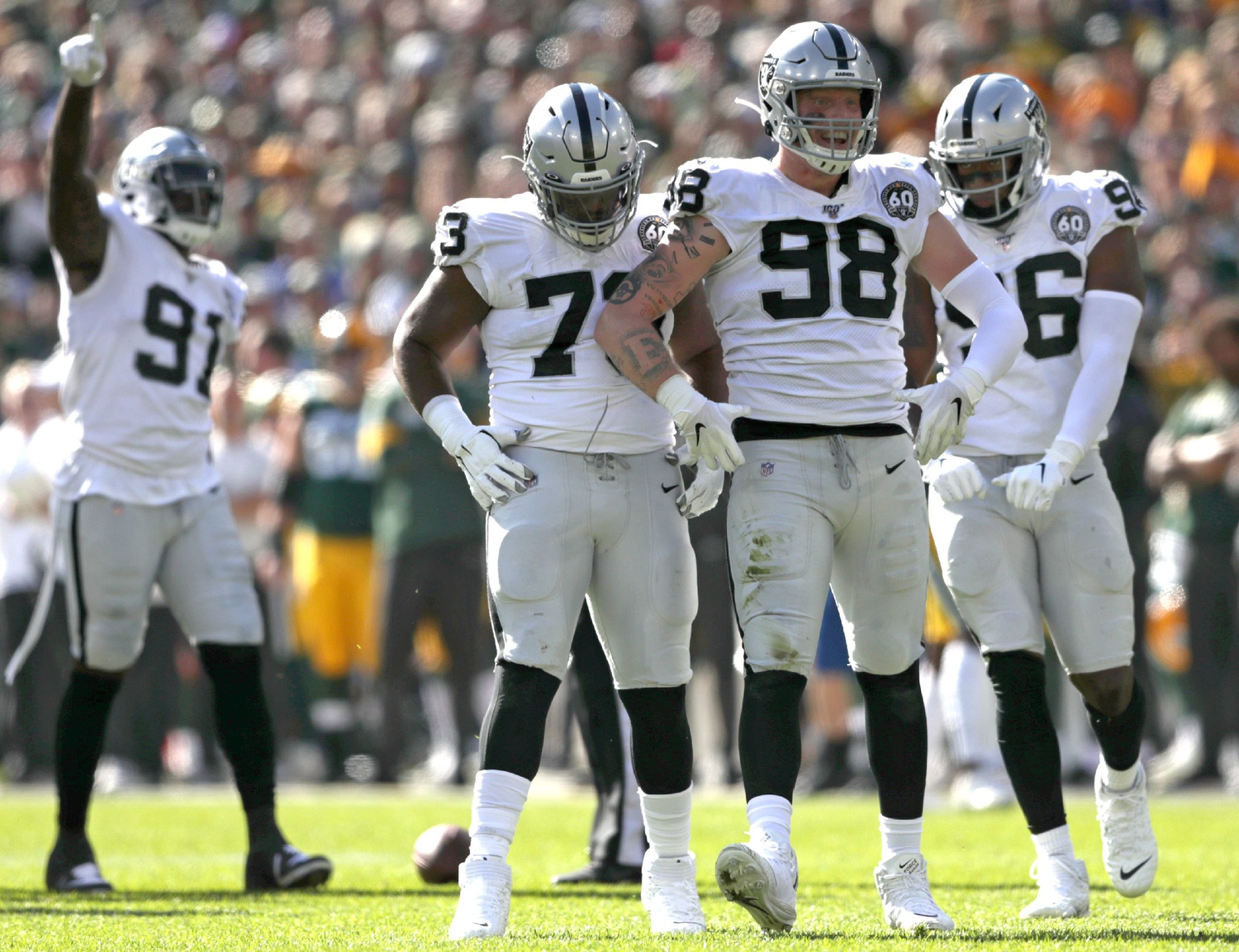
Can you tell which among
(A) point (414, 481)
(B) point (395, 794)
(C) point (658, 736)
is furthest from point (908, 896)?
(A) point (414, 481)

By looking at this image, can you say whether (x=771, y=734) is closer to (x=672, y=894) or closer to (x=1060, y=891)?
(x=672, y=894)

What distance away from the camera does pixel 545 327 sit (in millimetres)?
4836

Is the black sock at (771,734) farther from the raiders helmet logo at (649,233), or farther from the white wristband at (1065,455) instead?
the raiders helmet logo at (649,233)

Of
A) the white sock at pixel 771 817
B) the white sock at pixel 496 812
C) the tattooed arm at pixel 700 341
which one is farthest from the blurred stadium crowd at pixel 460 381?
the white sock at pixel 496 812

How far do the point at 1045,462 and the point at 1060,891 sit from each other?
1145mm

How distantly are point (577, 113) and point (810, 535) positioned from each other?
3.98 feet

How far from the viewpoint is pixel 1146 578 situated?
9305 mm

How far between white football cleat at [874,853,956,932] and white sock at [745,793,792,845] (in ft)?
1.24

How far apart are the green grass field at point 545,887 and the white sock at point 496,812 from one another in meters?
0.23

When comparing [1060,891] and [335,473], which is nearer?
[1060,891]

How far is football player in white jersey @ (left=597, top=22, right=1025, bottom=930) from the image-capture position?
15.5 feet

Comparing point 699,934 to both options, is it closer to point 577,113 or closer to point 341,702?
point 577,113

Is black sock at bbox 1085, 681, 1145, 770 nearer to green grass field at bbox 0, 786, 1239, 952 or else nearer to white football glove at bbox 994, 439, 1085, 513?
green grass field at bbox 0, 786, 1239, 952

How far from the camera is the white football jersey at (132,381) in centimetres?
617
